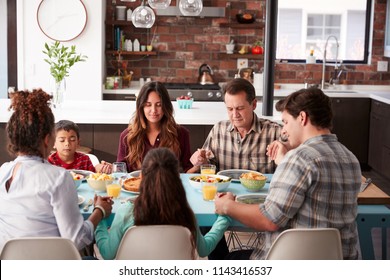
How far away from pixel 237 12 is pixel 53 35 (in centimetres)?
213

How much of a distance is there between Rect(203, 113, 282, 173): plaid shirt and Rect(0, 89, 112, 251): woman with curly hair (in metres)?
1.51

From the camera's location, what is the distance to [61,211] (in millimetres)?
2453

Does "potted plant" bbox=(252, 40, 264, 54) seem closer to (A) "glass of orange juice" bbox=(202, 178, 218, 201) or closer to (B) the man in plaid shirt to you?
(B) the man in plaid shirt

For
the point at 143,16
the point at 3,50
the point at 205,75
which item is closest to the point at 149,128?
the point at 143,16

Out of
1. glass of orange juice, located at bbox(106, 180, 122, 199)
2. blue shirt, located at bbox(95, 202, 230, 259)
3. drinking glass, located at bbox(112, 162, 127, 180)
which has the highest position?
drinking glass, located at bbox(112, 162, 127, 180)

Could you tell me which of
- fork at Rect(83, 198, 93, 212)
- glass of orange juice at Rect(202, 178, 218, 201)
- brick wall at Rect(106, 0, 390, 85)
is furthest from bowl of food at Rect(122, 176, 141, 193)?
brick wall at Rect(106, 0, 390, 85)

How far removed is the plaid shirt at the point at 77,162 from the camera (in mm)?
3834

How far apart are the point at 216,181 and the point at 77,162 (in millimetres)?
986

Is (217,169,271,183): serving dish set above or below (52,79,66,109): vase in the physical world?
below

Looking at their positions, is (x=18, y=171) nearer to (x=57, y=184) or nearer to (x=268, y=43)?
(x=57, y=184)

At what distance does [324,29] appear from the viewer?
8016mm

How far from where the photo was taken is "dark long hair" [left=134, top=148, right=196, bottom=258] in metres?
2.46

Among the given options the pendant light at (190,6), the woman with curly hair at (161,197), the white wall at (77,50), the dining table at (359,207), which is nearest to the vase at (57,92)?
the pendant light at (190,6)

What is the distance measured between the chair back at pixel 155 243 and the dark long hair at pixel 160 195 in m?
0.08
